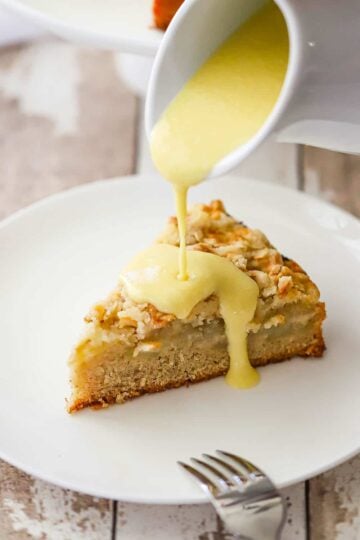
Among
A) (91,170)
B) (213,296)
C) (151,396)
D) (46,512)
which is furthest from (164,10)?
(46,512)

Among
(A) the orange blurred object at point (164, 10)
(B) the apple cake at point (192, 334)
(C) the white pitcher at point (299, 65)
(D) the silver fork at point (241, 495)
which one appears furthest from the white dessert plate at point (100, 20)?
(D) the silver fork at point (241, 495)

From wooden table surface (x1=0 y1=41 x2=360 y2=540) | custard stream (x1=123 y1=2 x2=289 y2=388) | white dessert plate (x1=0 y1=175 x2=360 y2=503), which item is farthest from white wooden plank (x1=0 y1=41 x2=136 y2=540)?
custard stream (x1=123 y1=2 x2=289 y2=388)

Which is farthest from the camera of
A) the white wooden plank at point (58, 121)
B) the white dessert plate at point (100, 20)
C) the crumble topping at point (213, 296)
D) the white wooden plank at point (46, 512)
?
the white wooden plank at point (58, 121)

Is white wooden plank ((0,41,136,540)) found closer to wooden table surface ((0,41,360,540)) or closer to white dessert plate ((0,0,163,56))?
wooden table surface ((0,41,360,540))

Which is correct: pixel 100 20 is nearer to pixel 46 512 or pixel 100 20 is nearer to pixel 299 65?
pixel 299 65

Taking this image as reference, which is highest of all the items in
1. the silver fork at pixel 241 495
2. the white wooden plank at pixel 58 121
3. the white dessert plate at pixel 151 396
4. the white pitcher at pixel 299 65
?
the white pitcher at pixel 299 65

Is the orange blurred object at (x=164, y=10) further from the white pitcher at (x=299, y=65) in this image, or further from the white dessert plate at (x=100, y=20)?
the white pitcher at (x=299, y=65)
